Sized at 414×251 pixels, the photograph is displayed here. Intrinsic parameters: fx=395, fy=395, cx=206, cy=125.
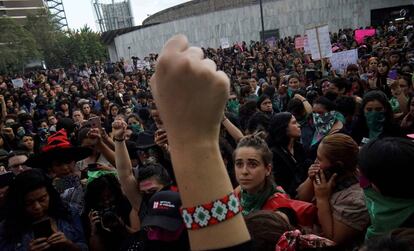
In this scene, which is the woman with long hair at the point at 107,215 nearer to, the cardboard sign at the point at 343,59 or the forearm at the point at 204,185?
the forearm at the point at 204,185

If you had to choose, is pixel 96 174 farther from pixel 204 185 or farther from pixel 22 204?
pixel 204 185

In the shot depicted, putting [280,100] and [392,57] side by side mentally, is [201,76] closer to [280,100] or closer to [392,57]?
[280,100]

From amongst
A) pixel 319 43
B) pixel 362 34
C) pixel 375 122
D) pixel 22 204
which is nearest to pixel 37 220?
pixel 22 204

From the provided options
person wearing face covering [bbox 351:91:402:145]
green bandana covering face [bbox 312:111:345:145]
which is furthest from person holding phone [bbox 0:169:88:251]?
person wearing face covering [bbox 351:91:402:145]

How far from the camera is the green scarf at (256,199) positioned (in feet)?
7.90

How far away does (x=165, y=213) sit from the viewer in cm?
195

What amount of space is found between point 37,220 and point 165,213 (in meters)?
1.01

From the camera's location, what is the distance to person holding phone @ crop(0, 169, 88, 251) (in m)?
2.31

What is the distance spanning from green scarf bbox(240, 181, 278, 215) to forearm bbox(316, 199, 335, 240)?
14.2 inches

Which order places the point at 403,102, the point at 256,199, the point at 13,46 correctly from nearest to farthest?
the point at 256,199 < the point at 403,102 < the point at 13,46

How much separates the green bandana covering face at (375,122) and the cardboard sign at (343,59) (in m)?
4.90

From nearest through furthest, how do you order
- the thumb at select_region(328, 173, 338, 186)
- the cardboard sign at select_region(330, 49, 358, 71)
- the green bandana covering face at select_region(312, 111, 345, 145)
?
the thumb at select_region(328, 173, 338, 186) < the green bandana covering face at select_region(312, 111, 345, 145) < the cardboard sign at select_region(330, 49, 358, 71)

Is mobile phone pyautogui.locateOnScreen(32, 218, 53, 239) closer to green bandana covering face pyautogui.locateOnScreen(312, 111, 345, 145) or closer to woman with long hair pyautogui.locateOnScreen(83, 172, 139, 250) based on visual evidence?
woman with long hair pyautogui.locateOnScreen(83, 172, 139, 250)

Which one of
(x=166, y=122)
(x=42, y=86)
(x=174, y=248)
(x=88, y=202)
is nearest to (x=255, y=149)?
(x=174, y=248)
